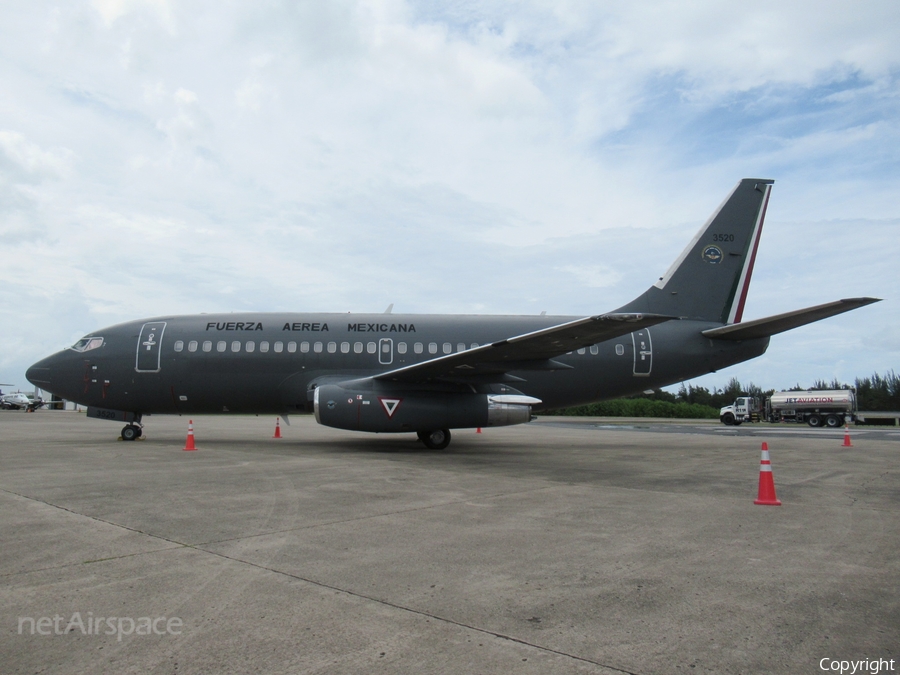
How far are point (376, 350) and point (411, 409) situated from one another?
8.57 feet

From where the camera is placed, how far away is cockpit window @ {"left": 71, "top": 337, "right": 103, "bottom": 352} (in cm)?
1562

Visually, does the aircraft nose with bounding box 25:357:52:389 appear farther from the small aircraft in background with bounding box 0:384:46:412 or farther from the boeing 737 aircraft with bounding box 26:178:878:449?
the small aircraft in background with bounding box 0:384:46:412

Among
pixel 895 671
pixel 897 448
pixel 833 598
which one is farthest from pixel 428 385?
pixel 897 448

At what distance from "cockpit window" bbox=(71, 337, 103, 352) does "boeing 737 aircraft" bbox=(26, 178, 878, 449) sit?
0.11ft

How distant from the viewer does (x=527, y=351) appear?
12.3 m

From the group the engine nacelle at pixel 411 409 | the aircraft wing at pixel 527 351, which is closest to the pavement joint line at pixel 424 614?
the aircraft wing at pixel 527 351

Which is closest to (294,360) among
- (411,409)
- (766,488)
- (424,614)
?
(411,409)

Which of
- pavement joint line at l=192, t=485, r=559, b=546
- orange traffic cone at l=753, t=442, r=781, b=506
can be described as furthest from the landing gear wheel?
orange traffic cone at l=753, t=442, r=781, b=506

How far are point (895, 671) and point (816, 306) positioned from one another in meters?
10.2

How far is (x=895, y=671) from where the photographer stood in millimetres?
2887

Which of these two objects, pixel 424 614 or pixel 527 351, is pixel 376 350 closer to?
pixel 527 351

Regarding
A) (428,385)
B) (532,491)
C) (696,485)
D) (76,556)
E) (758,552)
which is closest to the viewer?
(76,556)

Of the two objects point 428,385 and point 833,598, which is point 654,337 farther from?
point 833,598

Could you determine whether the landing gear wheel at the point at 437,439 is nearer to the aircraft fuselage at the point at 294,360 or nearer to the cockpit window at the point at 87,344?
the aircraft fuselage at the point at 294,360
